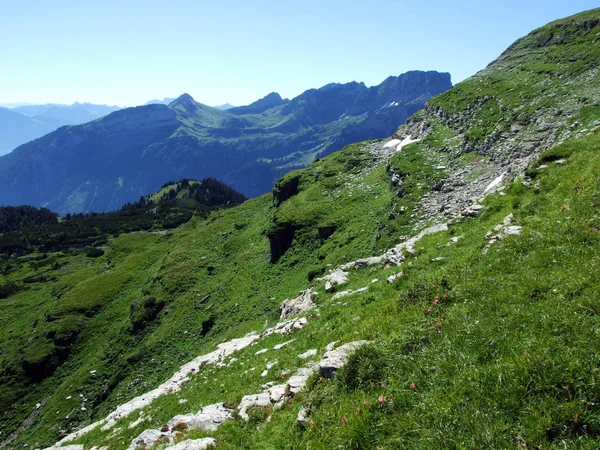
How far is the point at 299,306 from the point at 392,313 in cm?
1625

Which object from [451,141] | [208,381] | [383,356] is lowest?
[208,381]

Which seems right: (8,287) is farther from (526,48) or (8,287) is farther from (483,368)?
(526,48)

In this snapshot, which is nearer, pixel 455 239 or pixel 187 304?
pixel 455 239

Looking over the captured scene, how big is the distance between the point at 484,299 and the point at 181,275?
200ft

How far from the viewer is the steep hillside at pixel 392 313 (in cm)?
775

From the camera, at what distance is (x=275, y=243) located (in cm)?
5359

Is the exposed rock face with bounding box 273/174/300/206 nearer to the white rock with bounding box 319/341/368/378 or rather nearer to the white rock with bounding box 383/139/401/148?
the white rock with bounding box 383/139/401/148

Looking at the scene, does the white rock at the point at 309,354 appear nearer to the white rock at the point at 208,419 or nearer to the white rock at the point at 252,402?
the white rock at the point at 252,402

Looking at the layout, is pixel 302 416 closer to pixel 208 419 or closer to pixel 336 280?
pixel 208 419

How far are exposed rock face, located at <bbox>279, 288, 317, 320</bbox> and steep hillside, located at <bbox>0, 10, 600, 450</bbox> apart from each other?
350 millimetres

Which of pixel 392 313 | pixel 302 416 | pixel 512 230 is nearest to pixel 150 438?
pixel 302 416

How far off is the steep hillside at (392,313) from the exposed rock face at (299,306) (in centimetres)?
35

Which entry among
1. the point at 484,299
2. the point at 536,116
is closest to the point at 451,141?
the point at 536,116

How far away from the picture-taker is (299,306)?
92.5 ft
